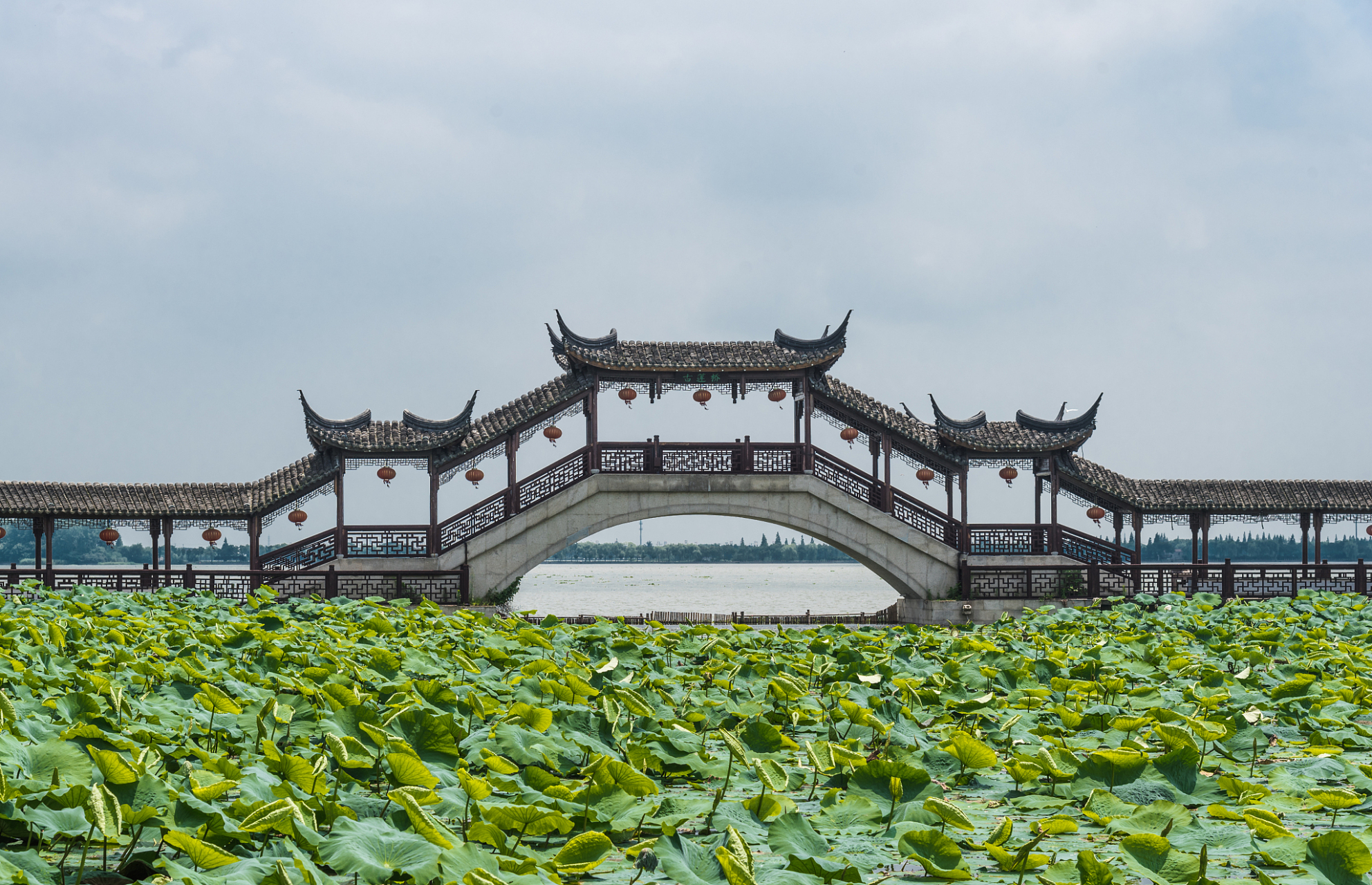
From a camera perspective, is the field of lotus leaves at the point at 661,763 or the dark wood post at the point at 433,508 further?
the dark wood post at the point at 433,508

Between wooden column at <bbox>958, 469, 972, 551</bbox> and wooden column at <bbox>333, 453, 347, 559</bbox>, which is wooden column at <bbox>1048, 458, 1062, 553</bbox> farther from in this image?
wooden column at <bbox>333, 453, 347, 559</bbox>

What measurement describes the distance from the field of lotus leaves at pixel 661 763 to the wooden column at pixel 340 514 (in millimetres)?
11719

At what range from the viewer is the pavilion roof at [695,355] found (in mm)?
17062

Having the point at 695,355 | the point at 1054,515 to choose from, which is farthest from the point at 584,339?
the point at 1054,515

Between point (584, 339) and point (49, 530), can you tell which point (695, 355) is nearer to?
point (584, 339)

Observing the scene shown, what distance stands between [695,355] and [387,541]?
6.03 m

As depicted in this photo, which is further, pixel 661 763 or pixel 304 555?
pixel 304 555

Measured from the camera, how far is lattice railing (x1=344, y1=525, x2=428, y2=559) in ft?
55.6

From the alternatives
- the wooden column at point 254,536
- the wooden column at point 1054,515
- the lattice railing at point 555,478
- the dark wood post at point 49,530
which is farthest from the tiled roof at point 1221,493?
the dark wood post at point 49,530

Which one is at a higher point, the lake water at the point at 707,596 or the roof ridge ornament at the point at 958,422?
the roof ridge ornament at the point at 958,422

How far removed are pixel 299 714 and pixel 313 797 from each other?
109 centimetres

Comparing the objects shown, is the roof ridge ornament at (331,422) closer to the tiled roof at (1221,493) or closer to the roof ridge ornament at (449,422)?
the roof ridge ornament at (449,422)

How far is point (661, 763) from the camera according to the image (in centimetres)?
303

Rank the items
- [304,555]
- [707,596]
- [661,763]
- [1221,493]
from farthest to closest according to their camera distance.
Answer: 1. [707,596]
2. [1221,493]
3. [304,555]
4. [661,763]
